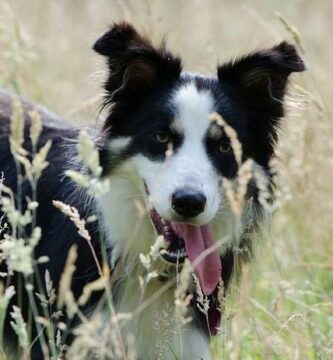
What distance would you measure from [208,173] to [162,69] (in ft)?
2.26

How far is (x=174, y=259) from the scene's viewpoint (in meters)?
3.98

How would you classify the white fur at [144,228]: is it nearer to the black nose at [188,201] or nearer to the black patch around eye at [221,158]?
the black patch around eye at [221,158]

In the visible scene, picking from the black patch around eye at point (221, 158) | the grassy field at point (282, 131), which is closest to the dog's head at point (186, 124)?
the black patch around eye at point (221, 158)

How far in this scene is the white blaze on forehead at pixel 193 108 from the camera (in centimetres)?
415

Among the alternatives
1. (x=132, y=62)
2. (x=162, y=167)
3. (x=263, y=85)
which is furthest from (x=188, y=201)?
(x=263, y=85)

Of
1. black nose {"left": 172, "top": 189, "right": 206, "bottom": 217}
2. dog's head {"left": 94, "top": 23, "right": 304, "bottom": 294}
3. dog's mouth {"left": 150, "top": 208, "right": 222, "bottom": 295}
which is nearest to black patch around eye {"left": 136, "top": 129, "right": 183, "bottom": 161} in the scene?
dog's head {"left": 94, "top": 23, "right": 304, "bottom": 294}

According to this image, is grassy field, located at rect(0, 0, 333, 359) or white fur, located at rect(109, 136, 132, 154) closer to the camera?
grassy field, located at rect(0, 0, 333, 359)

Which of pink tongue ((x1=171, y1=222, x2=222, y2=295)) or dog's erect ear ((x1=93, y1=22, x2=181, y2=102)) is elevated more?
dog's erect ear ((x1=93, y1=22, x2=181, y2=102))

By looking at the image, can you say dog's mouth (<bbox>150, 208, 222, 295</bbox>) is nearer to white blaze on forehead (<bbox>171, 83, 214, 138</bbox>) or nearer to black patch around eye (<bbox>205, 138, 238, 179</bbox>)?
black patch around eye (<bbox>205, 138, 238, 179</bbox>)

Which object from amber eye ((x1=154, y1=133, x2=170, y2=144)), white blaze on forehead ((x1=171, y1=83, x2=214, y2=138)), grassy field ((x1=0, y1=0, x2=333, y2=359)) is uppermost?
white blaze on forehead ((x1=171, y1=83, x2=214, y2=138))

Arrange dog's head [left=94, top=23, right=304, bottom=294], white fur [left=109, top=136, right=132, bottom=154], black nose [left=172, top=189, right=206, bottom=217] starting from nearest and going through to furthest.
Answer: black nose [left=172, top=189, right=206, bottom=217] < dog's head [left=94, top=23, right=304, bottom=294] < white fur [left=109, top=136, right=132, bottom=154]

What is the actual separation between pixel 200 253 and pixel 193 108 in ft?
2.17

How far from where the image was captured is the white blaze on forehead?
4.15m

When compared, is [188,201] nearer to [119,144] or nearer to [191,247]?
[191,247]
